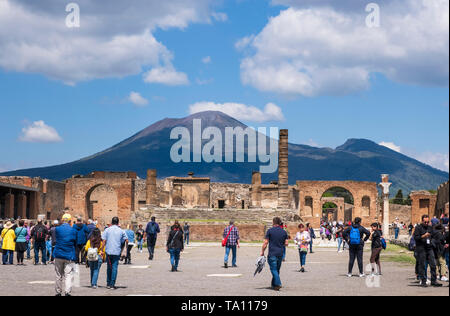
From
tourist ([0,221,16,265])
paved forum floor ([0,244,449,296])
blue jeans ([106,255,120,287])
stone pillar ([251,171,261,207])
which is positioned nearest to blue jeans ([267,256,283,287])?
paved forum floor ([0,244,449,296])

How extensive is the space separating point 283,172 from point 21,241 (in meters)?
35.4

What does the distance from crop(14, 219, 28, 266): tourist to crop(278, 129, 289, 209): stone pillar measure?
110 feet

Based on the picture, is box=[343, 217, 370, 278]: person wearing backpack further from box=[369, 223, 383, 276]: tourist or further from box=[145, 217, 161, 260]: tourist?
box=[145, 217, 161, 260]: tourist

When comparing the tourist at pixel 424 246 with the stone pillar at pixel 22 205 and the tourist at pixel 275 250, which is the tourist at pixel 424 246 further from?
the stone pillar at pixel 22 205

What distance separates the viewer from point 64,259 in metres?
13.0

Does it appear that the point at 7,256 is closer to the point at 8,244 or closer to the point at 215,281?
the point at 8,244

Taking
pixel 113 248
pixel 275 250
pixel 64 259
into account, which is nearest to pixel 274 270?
pixel 275 250

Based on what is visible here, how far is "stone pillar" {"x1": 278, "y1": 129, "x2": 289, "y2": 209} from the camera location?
54312 millimetres

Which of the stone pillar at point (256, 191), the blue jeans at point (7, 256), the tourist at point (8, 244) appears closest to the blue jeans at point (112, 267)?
the tourist at point (8, 244)

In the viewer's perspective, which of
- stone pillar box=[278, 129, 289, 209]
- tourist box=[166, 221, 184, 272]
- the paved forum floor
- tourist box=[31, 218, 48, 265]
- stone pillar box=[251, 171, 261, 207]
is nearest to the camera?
the paved forum floor

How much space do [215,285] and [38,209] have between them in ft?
149
